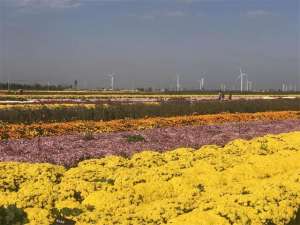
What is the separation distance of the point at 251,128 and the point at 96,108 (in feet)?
40.3

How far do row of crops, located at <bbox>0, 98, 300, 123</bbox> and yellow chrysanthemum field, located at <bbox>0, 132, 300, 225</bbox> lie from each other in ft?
63.7

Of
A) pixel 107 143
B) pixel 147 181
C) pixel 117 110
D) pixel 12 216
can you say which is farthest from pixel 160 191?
pixel 117 110

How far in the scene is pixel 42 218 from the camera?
33.6 feet

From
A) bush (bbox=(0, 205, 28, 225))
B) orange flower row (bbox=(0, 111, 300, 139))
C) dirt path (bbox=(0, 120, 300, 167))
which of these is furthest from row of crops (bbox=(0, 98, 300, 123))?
bush (bbox=(0, 205, 28, 225))

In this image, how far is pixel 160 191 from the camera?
41.1ft

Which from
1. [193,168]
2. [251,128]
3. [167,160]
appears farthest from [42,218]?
[251,128]

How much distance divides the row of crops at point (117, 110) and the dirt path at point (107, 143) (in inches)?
430

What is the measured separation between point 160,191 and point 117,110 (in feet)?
90.6

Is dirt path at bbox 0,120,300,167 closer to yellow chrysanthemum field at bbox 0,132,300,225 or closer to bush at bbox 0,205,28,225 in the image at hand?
yellow chrysanthemum field at bbox 0,132,300,225

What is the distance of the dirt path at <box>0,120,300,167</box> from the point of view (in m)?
18.3

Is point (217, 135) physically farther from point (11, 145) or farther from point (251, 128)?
point (11, 145)

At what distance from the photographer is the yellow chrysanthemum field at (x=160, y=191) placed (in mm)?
10469

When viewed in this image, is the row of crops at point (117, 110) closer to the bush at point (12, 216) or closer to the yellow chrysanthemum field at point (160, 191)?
the yellow chrysanthemum field at point (160, 191)

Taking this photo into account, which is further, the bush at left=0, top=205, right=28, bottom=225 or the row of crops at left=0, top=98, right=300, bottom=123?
A: the row of crops at left=0, top=98, right=300, bottom=123
